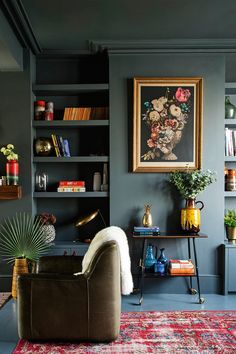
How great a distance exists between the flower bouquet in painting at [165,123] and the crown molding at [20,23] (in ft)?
4.49

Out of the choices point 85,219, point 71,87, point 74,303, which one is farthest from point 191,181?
point 74,303

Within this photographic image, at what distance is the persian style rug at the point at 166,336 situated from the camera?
2803mm

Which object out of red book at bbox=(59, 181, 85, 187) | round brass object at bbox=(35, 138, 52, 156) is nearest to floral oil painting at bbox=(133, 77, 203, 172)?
red book at bbox=(59, 181, 85, 187)

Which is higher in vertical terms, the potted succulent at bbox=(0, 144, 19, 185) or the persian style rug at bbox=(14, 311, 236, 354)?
the potted succulent at bbox=(0, 144, 19, 185)

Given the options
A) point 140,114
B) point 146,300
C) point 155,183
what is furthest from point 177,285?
point 140,114

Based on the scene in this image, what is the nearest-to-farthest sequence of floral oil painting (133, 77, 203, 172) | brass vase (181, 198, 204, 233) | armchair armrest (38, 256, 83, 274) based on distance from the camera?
armchair armrest (38, 256, 83, 274) < brass vase (181, 198, 204, 233) < floral oil painting (133, 77, 203, 172)

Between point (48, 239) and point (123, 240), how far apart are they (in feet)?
4.81

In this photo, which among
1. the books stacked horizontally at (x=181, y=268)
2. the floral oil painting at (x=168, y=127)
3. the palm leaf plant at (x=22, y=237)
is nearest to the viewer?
the books stacked horizontally at (x=181, y=268)

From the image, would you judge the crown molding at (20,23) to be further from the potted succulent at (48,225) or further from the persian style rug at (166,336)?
the persian style rug at (166,336)

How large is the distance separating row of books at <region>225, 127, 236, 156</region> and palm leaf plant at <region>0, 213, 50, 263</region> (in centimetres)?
230

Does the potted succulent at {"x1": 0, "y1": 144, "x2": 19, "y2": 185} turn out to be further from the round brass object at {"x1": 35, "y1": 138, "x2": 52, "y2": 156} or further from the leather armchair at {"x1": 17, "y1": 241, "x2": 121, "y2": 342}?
the leather armchair at {"x1": 17, "y1": 241, "x2": 121, "y2": 342}

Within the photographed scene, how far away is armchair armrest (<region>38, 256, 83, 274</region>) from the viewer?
3.60 meters

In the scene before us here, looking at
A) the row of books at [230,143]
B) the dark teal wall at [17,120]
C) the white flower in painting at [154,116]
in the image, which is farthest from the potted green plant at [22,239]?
the row of books at [230,143]

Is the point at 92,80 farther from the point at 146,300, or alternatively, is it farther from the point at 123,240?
the point at 146,300
